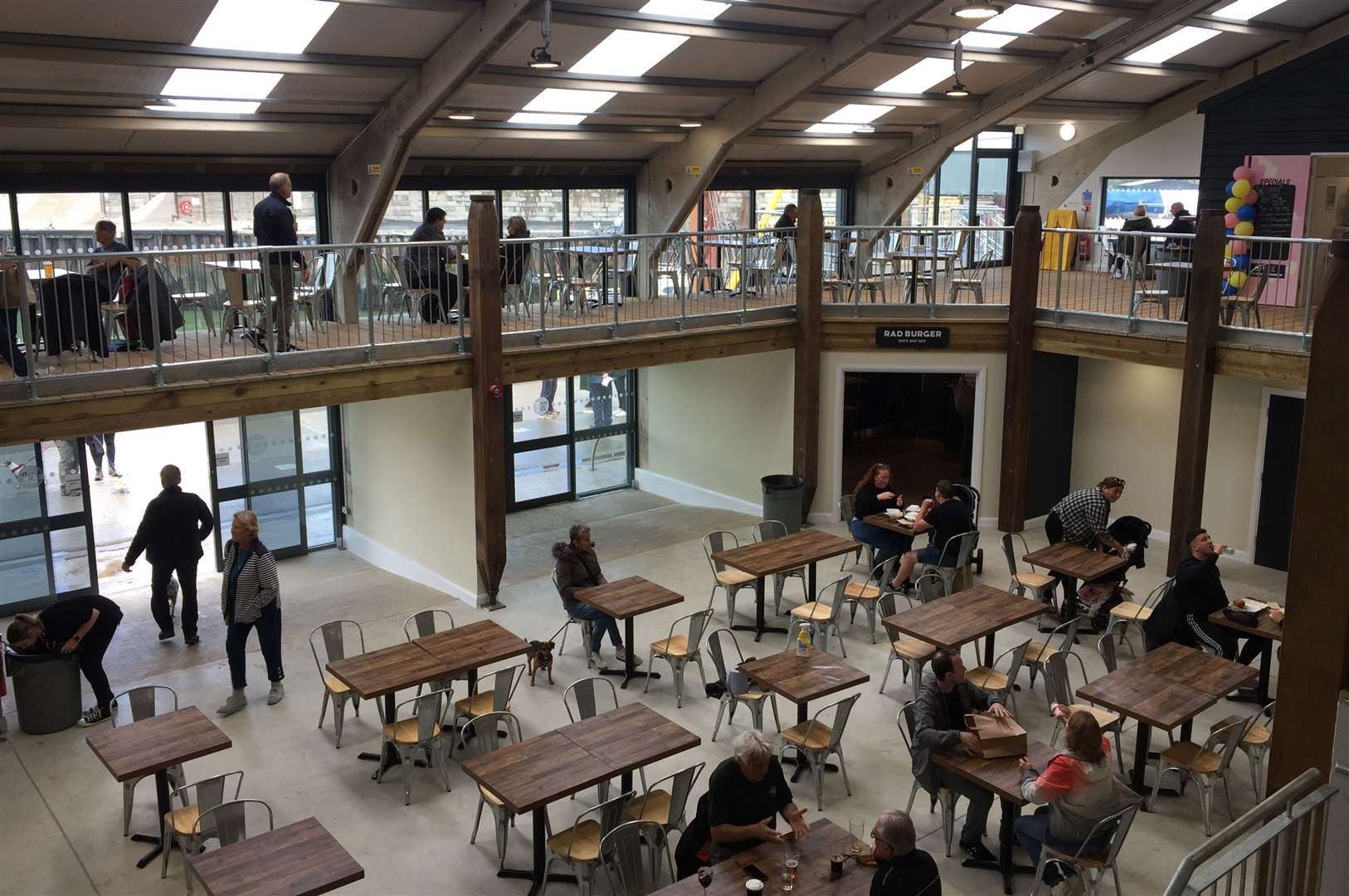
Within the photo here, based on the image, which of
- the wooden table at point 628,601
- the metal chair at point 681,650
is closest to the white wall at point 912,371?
the wooden table at point 628,601

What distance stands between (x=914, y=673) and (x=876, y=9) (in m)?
6.91

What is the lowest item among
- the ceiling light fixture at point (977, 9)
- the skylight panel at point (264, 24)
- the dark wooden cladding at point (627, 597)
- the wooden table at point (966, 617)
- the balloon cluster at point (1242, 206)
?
the dark wooden cladding at point (627, 597)

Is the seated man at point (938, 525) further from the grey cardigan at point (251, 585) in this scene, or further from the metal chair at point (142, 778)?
the metal chair at point (142, 778)

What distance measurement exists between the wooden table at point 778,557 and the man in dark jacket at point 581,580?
1.22m

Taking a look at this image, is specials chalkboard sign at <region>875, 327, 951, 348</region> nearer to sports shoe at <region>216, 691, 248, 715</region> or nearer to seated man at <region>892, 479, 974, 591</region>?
seated man at <region>892, 479, 974, 591</region>

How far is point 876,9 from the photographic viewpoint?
1212 centimetres

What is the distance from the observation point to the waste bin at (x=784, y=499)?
13.8m

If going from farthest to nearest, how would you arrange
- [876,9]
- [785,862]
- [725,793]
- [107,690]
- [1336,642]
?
[876,9] → [107,690] → [725,793] → [785,862] → [1336,642]

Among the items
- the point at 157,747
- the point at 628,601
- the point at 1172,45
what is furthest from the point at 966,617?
the point at 1172,45

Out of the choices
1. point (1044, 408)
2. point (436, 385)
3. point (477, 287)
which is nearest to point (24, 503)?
point (436, 385)

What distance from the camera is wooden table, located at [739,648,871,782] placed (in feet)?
26.2

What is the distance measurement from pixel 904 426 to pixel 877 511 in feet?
18.7

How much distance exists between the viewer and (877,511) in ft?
39.2

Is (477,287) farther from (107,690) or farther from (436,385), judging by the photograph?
(107,690)
